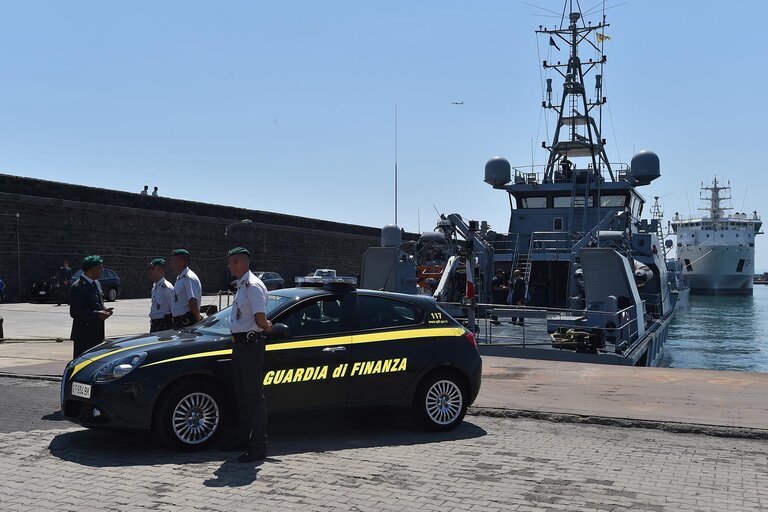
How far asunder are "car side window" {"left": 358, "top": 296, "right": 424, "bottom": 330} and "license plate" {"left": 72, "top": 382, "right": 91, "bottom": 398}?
2.57 metres

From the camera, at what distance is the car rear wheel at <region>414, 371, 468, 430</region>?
25.9 ft

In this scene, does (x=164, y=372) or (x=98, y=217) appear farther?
(x=98, y=217)

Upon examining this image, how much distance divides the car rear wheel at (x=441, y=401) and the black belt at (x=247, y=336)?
2041 millimetres

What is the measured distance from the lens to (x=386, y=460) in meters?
6.70

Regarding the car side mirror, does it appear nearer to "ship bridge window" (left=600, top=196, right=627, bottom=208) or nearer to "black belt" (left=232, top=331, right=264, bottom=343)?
"black belt" (left=232, top=331, right=264, bottom=343)

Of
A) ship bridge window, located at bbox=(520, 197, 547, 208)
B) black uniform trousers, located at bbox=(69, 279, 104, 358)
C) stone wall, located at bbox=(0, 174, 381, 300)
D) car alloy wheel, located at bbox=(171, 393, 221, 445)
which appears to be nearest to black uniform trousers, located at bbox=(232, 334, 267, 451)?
car alloy wheel, located at bbox=(171, 393, 221, 445)

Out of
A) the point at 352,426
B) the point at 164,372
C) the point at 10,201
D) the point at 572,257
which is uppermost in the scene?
the point at 10,201

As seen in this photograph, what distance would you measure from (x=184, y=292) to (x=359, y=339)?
2802 mm

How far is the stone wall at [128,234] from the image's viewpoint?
3384 cm

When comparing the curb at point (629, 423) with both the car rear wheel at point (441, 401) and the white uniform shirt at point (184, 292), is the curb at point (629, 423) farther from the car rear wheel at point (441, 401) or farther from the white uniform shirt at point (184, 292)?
the white uniform shirt at point (184, 292)

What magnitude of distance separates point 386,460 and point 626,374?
22.7 ft

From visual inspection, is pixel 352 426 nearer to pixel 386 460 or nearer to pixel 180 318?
pixel 386 460

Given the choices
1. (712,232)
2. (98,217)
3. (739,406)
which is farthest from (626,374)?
(712,232)

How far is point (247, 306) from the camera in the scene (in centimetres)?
666
